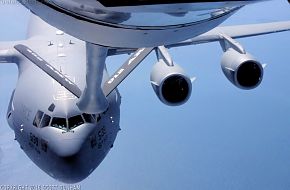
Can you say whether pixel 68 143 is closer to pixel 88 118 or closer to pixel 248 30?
pixel 88 118

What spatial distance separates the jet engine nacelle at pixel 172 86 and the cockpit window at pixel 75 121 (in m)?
2.53

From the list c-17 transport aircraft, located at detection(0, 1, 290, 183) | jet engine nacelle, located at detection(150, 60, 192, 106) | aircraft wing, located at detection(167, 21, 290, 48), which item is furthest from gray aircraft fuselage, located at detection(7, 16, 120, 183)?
aircraft wing, located at detection(167, 21, 290, 48)

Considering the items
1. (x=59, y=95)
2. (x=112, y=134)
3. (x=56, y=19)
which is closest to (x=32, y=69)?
(x=59, y=95)

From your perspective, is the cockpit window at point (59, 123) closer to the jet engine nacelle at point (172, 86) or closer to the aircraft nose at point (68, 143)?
the aircraft nose at point (68, 143)

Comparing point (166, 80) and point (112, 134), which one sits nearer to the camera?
point (166, 80)

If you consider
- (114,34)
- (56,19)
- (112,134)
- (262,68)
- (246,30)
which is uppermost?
(246,30)

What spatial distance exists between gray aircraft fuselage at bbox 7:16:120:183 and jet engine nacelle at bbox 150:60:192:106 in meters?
2.32

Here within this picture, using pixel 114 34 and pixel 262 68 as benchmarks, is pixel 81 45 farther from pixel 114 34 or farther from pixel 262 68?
pixel 114 34

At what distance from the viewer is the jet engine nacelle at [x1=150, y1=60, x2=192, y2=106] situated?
10.9 metres

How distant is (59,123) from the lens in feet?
37.8

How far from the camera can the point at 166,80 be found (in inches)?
428

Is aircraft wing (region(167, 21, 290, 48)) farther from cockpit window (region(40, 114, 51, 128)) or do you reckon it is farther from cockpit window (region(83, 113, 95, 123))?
cockpit window (region(40, 114, 51, 128))

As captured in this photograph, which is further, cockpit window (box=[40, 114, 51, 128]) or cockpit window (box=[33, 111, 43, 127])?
cockpit window (box=[33, 111, 43, 127])

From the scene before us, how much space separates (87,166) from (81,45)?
4595 millimetres
